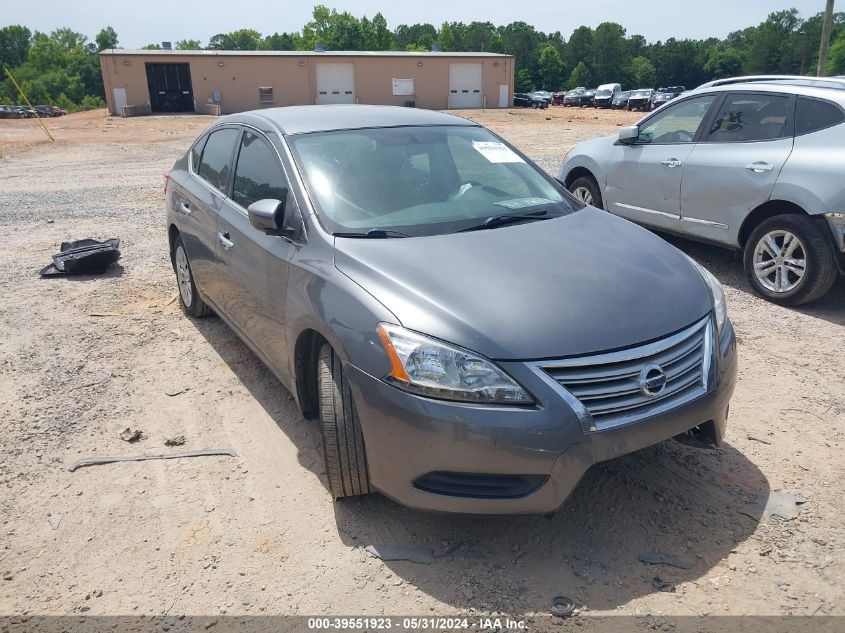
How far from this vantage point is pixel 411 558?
2.87 metres

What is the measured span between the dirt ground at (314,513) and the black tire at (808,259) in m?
0.34

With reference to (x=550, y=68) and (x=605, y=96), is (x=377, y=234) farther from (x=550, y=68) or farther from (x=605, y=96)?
(x=550, y=68)

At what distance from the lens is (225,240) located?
13.9ft

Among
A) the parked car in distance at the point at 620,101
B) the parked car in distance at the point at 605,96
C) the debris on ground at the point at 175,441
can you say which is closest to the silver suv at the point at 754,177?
the debris on ground at the point at 175,441

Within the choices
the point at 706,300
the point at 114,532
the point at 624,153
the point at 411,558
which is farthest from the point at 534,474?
the point at 624,153

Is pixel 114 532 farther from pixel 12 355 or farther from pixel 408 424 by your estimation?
pixel 12 355

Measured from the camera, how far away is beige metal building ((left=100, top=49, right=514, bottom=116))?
4119 centimetres

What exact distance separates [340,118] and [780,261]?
153 inches

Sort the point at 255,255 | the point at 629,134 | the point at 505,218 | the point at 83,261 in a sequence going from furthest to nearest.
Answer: the point at 629,134 < the point at 83,261 < the point at 255,255 < the point at 505,218

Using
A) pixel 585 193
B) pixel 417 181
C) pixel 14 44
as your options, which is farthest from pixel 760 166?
pixel 14 44

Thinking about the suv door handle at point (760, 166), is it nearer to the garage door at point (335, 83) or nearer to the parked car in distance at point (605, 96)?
the garage door at point (335, 83)

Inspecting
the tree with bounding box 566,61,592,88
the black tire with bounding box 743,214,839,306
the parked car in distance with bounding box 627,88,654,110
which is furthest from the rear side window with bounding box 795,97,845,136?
Answer: the tree with bounding box 566,61,592,88

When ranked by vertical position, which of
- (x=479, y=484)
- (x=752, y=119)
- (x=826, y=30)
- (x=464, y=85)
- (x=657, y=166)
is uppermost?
(x=826, y=30)

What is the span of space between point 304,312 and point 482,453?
1.12 m
